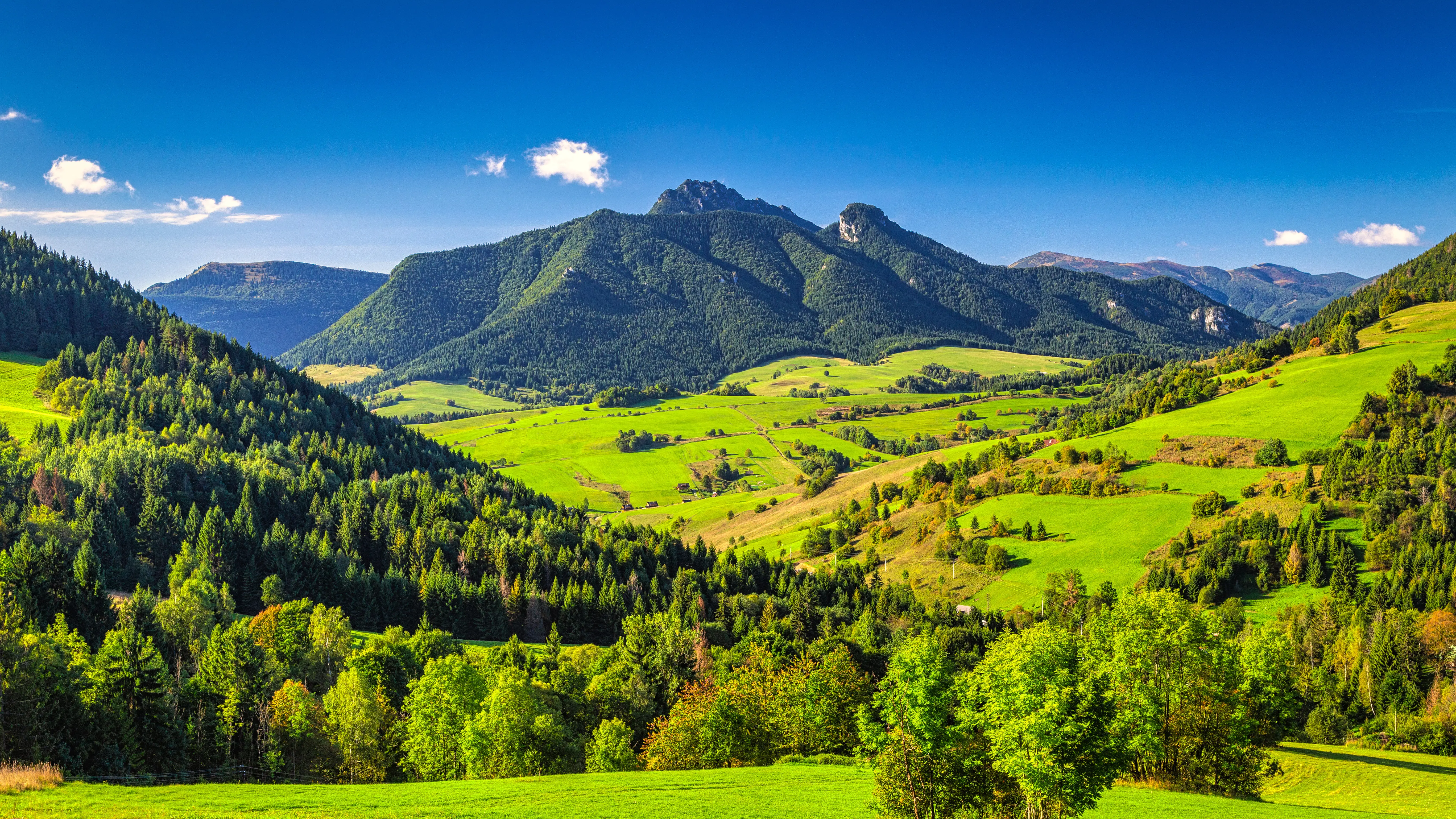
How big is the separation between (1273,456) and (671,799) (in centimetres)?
17410

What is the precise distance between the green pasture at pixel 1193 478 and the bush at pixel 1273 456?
2.48m

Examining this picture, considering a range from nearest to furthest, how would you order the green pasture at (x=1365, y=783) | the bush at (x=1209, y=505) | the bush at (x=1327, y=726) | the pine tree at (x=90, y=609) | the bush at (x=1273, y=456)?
the green pasture at (x=1365, y=783) < the pine tree at (x=90, y=609) < the bush at (x=1327, y=726) < the bush at (x=1209, y=505) < the bush at (x=1273, y=456)

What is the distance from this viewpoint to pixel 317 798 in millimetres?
42094

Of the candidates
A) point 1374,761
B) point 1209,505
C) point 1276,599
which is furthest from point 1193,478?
point 1374,761

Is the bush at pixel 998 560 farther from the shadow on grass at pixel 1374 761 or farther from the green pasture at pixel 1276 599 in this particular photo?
the shadow on grass at pixel 1374 761

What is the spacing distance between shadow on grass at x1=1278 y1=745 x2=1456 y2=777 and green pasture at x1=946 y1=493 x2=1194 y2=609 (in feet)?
250

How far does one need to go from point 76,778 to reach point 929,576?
155 meters

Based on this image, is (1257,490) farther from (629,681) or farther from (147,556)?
(147,556)

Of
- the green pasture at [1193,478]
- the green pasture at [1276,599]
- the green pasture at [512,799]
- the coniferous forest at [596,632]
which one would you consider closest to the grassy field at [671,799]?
the green pasture at [512,799]

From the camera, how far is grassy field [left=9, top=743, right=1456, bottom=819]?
122 feet

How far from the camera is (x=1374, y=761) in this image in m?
64.9

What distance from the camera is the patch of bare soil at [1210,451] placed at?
18000cm

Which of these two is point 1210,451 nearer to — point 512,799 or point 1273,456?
point 1273,456

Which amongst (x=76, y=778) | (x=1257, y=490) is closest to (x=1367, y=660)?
(x=1257, y=490)
